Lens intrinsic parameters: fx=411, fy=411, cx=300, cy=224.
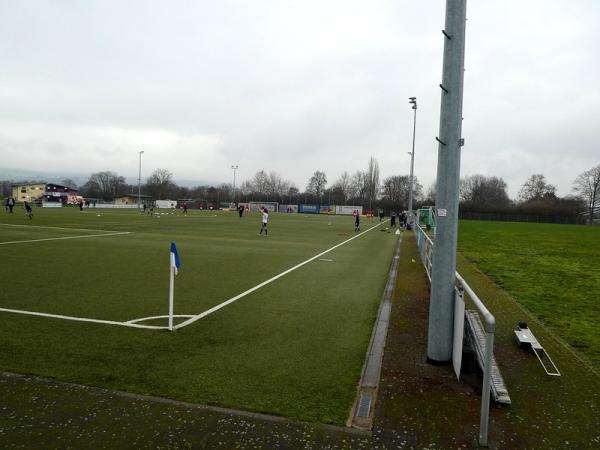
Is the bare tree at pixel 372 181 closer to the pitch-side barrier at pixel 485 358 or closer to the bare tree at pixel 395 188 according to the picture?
the bare tree at pixel 395 188

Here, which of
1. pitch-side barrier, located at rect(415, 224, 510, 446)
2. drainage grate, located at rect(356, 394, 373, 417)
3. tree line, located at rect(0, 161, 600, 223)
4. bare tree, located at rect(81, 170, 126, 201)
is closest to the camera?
pitch-side barrier, located at rect(415, 224, 510, 446)

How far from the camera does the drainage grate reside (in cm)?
387

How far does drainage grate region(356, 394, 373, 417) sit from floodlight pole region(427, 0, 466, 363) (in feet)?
4.25

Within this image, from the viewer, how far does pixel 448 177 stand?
15.9ft

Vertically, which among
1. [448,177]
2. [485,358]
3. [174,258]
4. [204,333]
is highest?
[448,177]

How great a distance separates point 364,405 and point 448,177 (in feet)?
8.92

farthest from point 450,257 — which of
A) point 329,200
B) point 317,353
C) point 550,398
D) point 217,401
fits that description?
point 329,200

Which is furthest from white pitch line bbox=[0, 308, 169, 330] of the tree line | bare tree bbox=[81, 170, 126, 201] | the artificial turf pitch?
bare tree bbox=[81, 170, 126, 201]

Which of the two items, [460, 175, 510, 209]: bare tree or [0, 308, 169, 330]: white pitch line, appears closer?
[0, 308, 169, 330]: white pitch line

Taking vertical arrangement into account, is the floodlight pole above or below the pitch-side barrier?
above

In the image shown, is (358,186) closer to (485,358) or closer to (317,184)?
(317,184)

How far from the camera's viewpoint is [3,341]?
5.52 meters

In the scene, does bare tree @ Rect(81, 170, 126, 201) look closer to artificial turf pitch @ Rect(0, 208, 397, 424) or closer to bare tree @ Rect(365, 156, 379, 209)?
bare tree @ Rect(365, 156, 379, 209)

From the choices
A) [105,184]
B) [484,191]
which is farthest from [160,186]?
[484,191]
